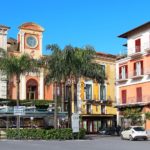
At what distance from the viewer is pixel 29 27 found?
7094cm

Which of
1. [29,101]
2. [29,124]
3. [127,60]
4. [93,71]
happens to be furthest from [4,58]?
[127,60]

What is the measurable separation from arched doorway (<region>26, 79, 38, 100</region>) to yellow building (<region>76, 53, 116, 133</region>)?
9.04m

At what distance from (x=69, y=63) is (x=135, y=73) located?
19.4 metres

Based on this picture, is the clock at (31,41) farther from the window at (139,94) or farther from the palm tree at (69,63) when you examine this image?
the palm tree at (69,63)

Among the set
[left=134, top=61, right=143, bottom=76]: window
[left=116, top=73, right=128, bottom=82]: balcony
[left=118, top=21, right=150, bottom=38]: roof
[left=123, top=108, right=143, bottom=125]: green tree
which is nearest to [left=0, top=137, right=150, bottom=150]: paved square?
[left=123, top=108, right=143, bottom=125]: green tree

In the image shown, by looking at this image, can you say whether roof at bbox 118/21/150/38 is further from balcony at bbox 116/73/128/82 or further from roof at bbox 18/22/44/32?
roof at bbox 18/22/44/32

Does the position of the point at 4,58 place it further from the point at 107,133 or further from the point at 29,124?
the point at 107,133

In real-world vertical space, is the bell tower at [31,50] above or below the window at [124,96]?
above

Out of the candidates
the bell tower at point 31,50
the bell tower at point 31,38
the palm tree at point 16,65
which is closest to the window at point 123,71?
the bell tower at point 31,50

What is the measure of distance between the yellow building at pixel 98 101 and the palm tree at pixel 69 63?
26.4m

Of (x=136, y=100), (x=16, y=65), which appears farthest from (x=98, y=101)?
(x=16, y=65)

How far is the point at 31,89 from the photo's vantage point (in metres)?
71.8

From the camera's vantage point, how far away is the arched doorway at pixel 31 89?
7138cm

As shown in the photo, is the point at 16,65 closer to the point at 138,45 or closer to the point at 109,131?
the point at 138,45
